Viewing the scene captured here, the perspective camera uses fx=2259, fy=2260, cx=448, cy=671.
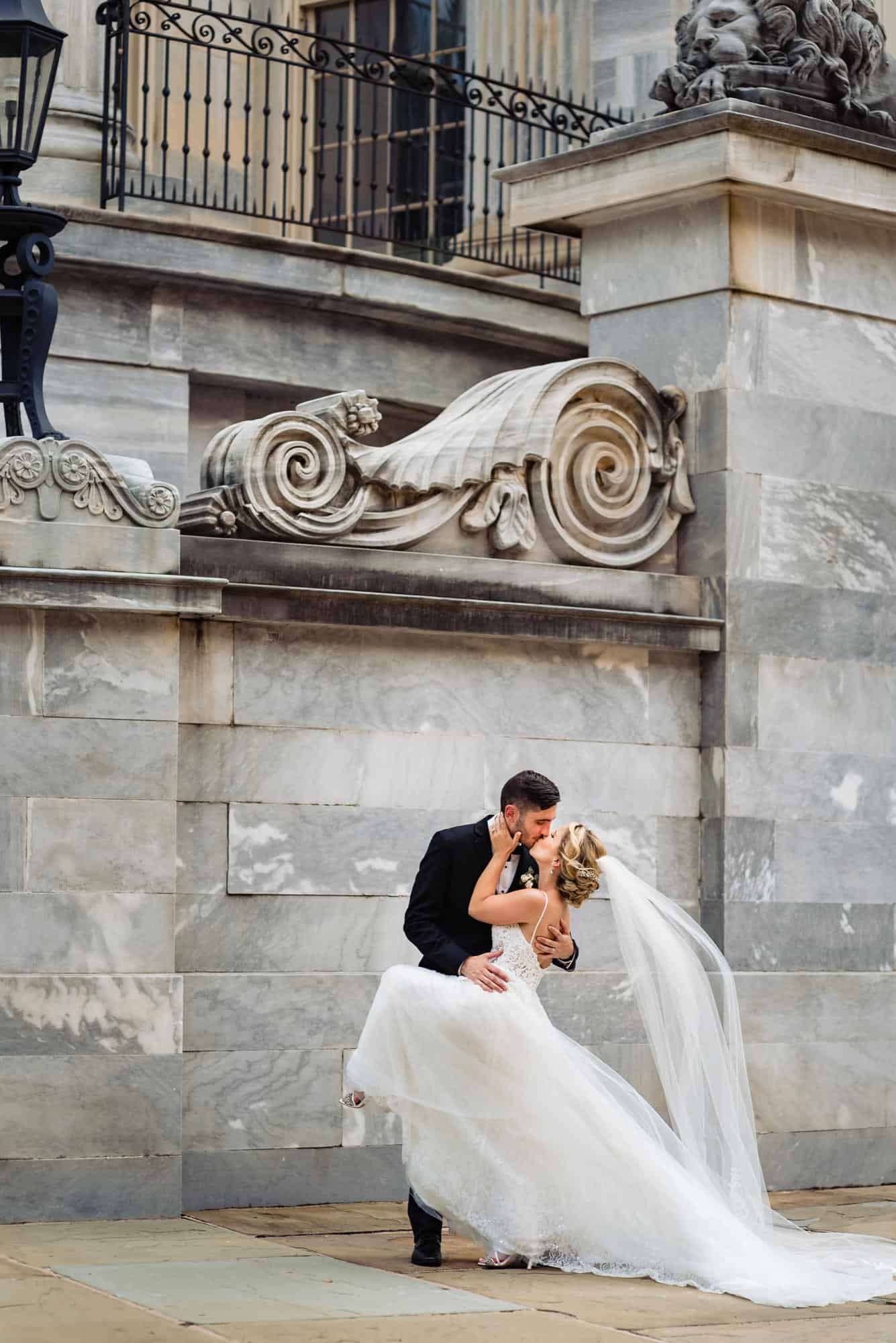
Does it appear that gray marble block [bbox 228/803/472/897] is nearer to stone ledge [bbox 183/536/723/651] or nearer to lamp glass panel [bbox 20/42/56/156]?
stone ledge [bbox 183/536/723/651]

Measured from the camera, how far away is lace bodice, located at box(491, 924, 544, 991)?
24.4ft

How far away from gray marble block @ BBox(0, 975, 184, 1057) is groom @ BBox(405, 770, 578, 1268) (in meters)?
1.13

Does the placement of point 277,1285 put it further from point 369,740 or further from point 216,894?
point 369,740

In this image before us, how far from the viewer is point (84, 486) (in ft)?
26.9

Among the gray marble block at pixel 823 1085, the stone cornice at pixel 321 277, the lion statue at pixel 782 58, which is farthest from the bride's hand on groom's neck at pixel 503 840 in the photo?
the stone cornice at pixel 321 277

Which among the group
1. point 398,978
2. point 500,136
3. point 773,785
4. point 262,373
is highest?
point 500,136

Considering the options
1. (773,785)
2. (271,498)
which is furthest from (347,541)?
(773,785)

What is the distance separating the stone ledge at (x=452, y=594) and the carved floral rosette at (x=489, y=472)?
100mm

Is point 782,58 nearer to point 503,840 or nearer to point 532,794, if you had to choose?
point 532,794

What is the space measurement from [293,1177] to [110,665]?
2091 mm

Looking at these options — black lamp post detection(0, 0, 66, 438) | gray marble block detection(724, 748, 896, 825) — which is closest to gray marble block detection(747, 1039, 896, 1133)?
gray marble block detection(724, 748, 896, 825)

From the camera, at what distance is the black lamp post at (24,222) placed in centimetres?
857

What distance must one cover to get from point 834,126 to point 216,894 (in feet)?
14.5

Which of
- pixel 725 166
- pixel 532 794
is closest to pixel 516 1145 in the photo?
pixel 532 794
